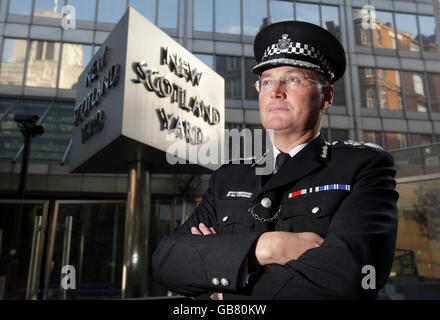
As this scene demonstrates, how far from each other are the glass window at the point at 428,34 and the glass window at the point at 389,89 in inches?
109

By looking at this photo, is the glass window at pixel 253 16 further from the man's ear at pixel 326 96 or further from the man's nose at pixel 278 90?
the man's nose at pixel 278 90

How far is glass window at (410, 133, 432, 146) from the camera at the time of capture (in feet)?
64.0

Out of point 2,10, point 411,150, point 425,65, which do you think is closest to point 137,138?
point 411,150

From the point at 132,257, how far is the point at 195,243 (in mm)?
6978

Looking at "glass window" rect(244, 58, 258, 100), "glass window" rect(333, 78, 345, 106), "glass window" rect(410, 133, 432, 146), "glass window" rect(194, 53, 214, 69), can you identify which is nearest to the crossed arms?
"glass window" rect(244, 58, 258, 100)

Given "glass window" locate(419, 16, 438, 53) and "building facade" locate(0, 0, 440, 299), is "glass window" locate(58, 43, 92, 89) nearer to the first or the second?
"building facade" locate(0, 0, 440, 299)

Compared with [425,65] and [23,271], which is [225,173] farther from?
[425,65]

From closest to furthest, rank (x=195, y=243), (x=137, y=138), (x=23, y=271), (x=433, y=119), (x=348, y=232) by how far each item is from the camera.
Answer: (x=348, y=232) → (x=195, y=243) → (x=137, y=138) → (x=23, y=271) → (x=433, y=119)

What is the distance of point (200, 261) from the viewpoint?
1775 mm

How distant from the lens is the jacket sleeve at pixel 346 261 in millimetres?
1546

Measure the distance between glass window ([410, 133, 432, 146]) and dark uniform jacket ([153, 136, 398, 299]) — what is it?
19929mm

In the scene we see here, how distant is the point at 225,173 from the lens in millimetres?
2461
